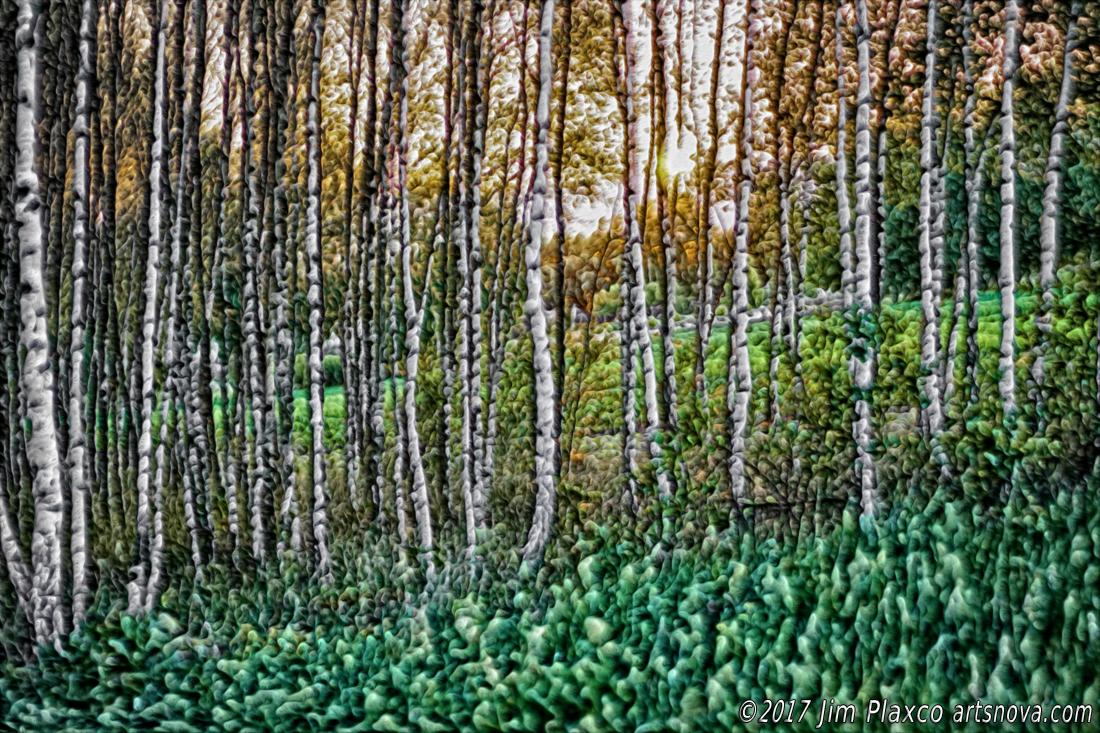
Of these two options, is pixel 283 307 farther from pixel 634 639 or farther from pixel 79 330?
pixel 634 639

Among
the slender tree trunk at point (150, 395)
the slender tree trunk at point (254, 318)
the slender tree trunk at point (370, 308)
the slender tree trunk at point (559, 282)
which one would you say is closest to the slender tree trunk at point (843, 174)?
the slender tree trunk at point (559, 282)

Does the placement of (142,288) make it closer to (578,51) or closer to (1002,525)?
(578,51)

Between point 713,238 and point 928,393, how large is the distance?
207 centimetres

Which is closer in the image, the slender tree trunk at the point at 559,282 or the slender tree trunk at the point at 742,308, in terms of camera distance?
the slender tree trunk at the point at 742,308

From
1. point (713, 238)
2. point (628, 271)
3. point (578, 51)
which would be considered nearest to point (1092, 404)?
point (628, 271)

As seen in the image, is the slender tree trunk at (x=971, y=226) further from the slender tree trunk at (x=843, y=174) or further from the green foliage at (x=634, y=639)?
the green foliage at (x=634, y=639)

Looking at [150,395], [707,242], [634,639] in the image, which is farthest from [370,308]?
[634,639]

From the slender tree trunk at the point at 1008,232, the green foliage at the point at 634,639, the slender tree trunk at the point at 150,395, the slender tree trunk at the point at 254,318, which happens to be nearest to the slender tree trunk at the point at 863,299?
the green foliage at the point at 634,639

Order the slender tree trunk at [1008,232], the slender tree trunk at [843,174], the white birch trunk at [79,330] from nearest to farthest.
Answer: the slender tree trunk at [1008,232], the slender tree trunk at [843,174], the white birch trunk at [79,330]

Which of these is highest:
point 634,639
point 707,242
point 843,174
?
point 843,174

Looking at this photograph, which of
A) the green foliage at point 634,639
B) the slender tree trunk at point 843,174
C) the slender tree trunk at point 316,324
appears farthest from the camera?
the slender tree trunk at point 316,324

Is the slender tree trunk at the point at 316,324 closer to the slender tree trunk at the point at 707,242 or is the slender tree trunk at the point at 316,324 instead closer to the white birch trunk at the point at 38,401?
the white birch trunk at the point at 38,401

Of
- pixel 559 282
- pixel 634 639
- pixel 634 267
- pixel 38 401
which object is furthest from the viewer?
pixel 38 401

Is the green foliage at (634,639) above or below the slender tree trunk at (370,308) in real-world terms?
below
